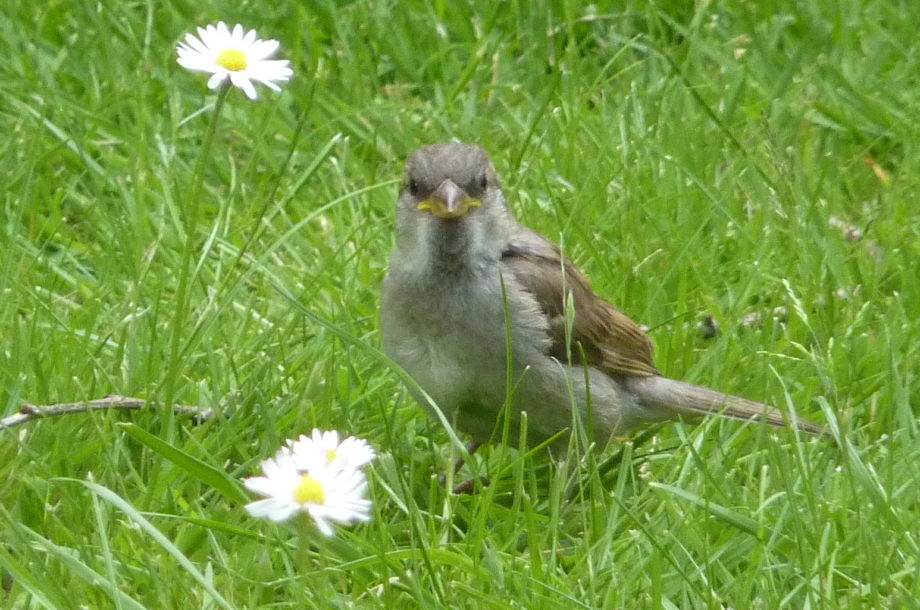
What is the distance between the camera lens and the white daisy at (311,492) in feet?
8.03

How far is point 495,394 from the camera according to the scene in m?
4.10

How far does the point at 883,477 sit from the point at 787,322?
1.10 meters

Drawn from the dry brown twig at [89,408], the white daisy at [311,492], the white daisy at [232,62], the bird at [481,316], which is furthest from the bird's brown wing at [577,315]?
the white daisy at [311,492]

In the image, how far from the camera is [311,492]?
8.10 feet

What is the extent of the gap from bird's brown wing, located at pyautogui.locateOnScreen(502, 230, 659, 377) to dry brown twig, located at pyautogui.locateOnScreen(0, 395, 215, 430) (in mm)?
870

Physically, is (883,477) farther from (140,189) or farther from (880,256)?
(140,189)

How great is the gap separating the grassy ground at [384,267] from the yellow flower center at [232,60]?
1.16 feet

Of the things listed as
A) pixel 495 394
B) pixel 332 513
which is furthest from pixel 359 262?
pixel 332 513

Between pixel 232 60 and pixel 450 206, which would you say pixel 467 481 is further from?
pixel 232 60

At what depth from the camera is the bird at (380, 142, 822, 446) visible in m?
4.07

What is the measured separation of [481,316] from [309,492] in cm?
166

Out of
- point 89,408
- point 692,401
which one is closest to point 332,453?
point 89,408

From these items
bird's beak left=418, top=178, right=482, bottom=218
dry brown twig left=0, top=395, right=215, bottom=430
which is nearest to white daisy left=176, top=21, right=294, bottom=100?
bird's beak left=418, top=178, right=482, bottom=218

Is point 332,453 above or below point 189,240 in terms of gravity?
below
